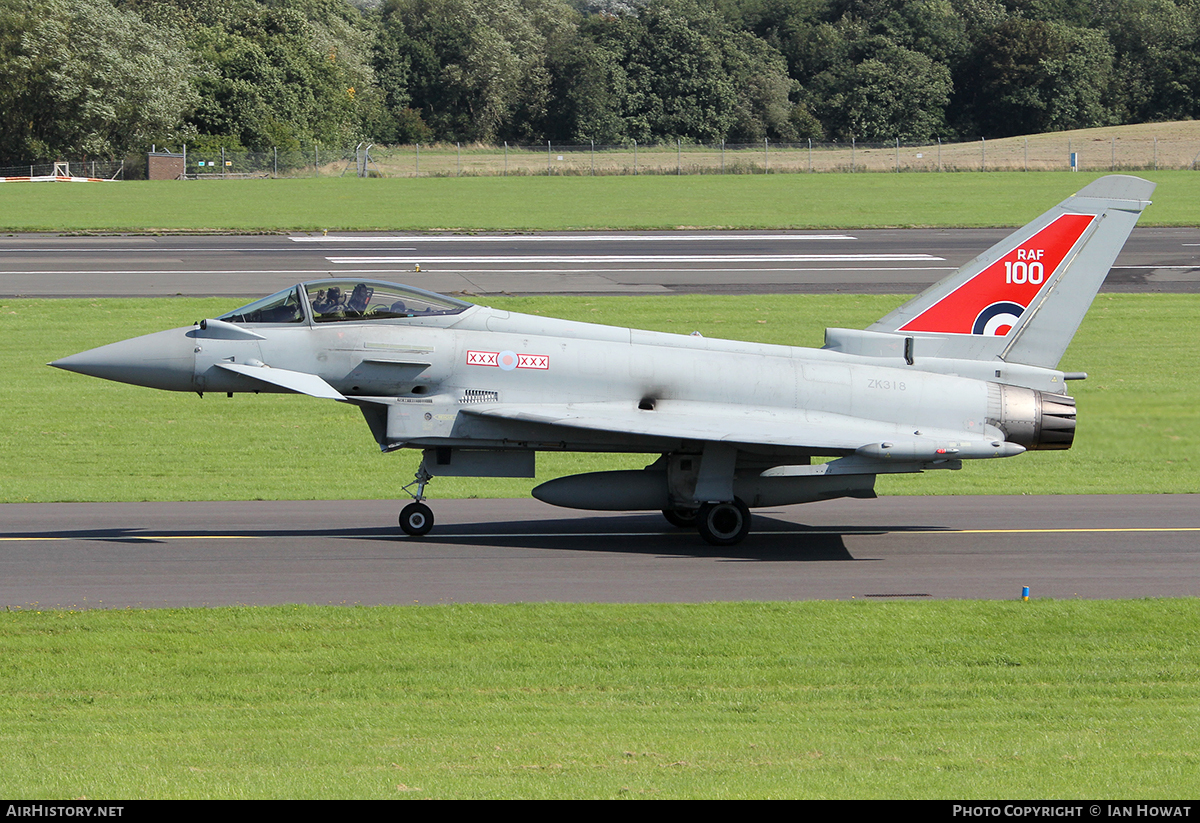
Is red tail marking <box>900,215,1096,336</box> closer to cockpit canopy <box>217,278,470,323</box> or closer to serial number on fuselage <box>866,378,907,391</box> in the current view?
serial number on fuselage <box>866,378,907,391</box>

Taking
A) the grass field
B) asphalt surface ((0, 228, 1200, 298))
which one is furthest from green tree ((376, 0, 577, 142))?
the grass field

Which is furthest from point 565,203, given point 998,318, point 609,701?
point 609,701

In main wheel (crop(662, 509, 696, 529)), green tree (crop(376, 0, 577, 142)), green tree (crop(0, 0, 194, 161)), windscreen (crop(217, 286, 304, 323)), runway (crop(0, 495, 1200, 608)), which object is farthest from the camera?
green tree (crop(376, 0, 577, 142))

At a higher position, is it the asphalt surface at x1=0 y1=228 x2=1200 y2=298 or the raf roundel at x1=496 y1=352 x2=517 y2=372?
the asphalt surface at x1=0 y1=228 x2=1200 y2=298

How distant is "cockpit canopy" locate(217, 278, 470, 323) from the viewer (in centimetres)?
1644

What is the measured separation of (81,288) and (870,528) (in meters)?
26.8

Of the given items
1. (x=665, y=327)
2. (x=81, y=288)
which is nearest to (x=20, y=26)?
(x=81, y=288)

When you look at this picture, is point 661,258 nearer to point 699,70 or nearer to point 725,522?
point 725,522

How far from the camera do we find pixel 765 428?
16141 millimetres

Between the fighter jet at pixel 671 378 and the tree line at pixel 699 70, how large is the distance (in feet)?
278

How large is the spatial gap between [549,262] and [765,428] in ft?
89.6

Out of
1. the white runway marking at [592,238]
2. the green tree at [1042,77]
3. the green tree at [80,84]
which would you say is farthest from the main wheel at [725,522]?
the green tree at [1042,77]

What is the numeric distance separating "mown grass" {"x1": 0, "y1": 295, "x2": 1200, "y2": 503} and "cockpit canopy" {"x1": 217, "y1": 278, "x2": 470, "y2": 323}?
403 centimetres

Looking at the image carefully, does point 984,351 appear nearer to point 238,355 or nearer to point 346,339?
point 346,339
